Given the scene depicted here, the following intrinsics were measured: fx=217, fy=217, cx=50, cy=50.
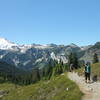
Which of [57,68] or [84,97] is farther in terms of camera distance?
[57,68]

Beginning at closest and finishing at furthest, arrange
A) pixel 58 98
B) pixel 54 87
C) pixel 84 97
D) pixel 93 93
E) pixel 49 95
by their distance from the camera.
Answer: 1. pixel 84 97
2. pixel 93 93
3. pixel 58 98
4. pixel 49 95
5. pixel 54 87

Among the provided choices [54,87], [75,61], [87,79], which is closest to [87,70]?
[87,79]

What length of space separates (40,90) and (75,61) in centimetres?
10543

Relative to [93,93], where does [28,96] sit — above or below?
below

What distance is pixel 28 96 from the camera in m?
38.8

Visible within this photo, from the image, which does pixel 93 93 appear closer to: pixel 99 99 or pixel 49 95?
pixel 99 99

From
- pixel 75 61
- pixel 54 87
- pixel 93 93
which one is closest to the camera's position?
pixel 93 93

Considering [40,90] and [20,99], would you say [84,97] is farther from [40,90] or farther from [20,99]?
[20,99]

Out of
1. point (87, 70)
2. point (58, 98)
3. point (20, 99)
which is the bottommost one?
point (20, 99)

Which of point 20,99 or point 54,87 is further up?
point 54,87

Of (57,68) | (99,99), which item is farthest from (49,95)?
(57,68)

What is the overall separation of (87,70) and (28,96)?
11.6 metres

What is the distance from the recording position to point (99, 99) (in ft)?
74.1

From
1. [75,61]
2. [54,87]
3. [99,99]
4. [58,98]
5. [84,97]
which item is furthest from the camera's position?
[75,61]
